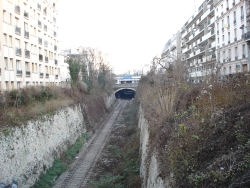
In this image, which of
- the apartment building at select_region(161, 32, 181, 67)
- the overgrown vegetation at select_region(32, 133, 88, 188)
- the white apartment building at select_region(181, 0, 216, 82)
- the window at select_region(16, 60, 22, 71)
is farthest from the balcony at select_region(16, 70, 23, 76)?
the white apartment building at select_region(181, 0, 216, 82)

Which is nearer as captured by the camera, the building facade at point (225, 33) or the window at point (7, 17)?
the window at point (7, 17)

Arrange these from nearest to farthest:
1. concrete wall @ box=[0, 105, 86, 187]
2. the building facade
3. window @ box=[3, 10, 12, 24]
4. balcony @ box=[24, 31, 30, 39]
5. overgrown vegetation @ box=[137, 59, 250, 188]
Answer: overgrown vegetation @ box=[137, 59, 250, 188] → concrete wall @ box=[0, 105, 86, 187] → window @ box=[3, 10, 12, 24] → the building facade → balcony @ box=[24, 31, 30, 39]

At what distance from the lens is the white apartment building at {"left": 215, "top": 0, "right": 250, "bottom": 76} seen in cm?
2763

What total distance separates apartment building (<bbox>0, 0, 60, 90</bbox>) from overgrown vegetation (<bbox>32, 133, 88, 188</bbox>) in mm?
6483

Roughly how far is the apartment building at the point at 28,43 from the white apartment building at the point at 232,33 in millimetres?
21943

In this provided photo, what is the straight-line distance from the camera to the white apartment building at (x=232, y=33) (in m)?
27.6

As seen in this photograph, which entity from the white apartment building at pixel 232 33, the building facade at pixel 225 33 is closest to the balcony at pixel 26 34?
the building facade at pixel 225 33

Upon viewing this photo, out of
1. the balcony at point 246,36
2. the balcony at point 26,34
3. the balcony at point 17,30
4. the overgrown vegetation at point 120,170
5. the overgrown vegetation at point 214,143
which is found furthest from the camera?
the balcony at point 26,34

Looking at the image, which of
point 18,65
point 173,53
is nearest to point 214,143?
point 173,53

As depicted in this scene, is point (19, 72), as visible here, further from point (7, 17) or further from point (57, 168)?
point (57, 168)

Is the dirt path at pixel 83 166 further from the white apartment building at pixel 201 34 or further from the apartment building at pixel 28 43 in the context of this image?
the white apartment building at pixel 201 34

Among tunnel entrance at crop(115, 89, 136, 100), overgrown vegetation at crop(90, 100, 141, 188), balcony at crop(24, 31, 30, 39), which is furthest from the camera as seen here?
tunnel entrance at crop(115, 89, 136, 100)

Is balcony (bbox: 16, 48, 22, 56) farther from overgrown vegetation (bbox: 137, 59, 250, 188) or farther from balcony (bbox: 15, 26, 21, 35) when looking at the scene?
overgrown vegetation (bbox: 137, 59, 250, 188)

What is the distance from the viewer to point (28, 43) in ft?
106
